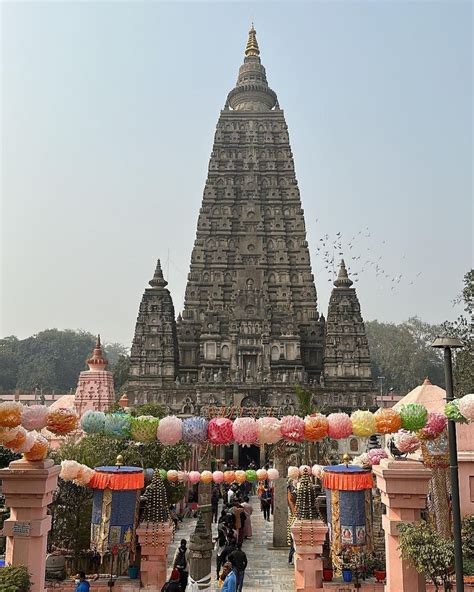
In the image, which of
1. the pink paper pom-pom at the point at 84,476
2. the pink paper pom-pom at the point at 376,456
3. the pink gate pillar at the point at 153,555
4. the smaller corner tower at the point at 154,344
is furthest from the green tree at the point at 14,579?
the smaller corner tower at the point at 154,344

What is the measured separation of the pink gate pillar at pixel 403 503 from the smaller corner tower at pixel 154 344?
3879cm

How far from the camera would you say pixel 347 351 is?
1918 inches

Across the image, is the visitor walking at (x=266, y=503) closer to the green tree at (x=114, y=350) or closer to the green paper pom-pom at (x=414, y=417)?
the green paper pom-pom at (x=414, y=417)

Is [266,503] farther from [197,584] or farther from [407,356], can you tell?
[407,356]

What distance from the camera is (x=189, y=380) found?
160ft

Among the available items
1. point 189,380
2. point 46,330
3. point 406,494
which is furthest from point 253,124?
point 46,330

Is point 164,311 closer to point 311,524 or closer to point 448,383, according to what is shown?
point 311,524

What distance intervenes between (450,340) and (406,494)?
11.0 ft

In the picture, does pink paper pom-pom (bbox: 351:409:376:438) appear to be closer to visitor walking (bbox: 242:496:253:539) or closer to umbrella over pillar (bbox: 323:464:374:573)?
umbrella over pillar (bbox: 323:464:374:573)

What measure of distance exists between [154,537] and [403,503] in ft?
20.2

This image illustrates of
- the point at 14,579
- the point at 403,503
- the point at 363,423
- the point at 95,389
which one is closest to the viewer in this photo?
the point at 14,579

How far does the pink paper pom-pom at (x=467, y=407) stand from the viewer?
9852 millimetres

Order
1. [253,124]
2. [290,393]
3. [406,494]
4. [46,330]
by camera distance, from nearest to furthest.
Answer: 1. [406,494]
2. [290,393]
3. [253,124]
4. [46,330]

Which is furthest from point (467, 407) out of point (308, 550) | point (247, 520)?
point (247, 520)
